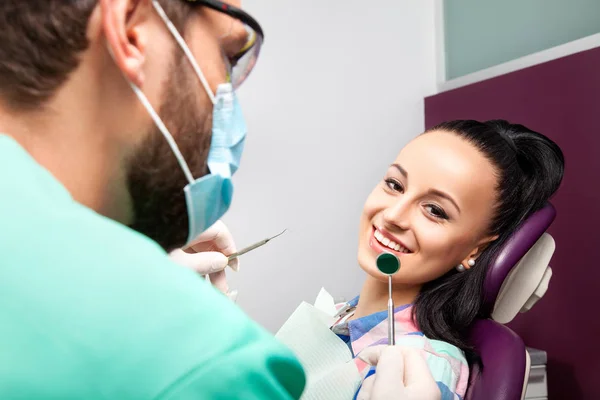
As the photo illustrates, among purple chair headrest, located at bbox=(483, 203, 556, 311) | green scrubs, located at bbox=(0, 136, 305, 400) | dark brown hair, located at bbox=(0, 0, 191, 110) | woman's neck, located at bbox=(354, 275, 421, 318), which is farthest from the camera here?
woman's neck, located at bbox=(354, 275, 421, 318)

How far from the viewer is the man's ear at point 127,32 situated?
61cm

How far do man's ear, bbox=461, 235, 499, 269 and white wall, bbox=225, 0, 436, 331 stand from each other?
99 cm

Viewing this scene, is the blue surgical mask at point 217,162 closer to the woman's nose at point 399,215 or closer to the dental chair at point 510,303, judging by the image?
the woman's nose at point 399,215

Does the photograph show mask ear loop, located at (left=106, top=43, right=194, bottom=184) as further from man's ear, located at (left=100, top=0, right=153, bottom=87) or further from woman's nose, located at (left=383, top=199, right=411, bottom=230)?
woman's nose, located at (left=383, top=199, right=411, bottom=230)

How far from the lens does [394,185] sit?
4.67 feet

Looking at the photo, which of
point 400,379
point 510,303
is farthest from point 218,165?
point 510,303

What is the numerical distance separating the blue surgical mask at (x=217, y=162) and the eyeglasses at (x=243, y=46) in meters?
0.04

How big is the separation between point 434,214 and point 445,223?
0.03 m

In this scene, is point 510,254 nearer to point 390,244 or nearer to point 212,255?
point 390,244

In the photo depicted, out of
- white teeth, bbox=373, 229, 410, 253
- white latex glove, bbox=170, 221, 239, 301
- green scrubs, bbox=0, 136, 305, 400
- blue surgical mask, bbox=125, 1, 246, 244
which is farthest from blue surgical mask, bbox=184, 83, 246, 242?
white teeth, bbox=373, 229, 410, 253

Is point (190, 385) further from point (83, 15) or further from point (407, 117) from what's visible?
point (407, 117)

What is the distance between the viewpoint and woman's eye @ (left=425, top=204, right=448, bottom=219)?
1349mm

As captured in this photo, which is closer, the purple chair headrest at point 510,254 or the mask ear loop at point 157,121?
the mask ear loop at point 157,121

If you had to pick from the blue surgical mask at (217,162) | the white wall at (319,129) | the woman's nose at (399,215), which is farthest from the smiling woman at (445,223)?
the white wall at (319,129)
